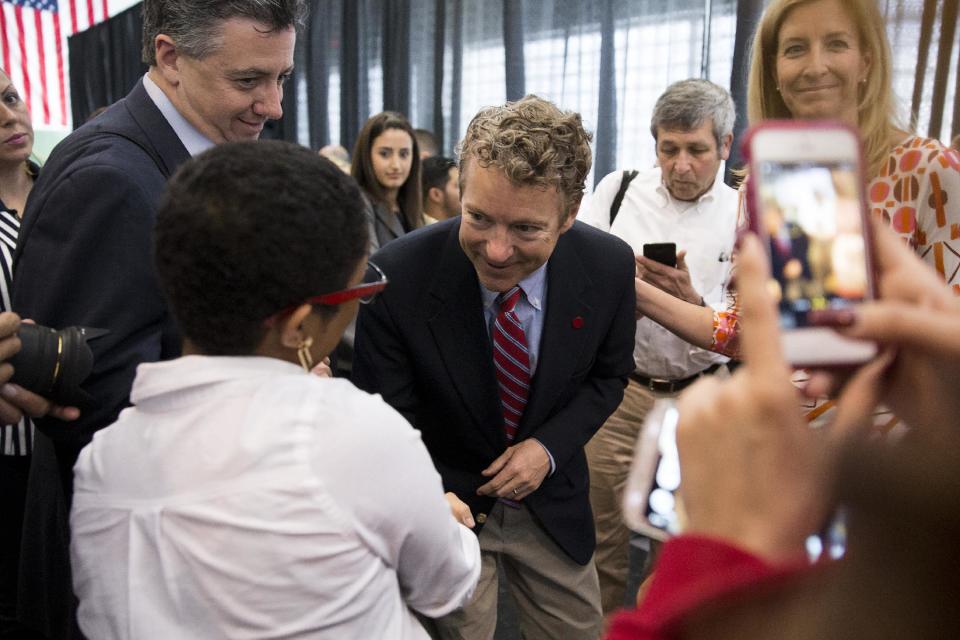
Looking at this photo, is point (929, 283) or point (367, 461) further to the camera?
point (367, 461)

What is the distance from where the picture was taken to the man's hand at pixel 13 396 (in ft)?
3.62

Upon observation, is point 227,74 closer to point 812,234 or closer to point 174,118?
point 174,118

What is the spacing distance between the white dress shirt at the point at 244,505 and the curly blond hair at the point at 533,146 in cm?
73

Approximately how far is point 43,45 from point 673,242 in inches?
294

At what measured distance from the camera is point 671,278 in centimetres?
200

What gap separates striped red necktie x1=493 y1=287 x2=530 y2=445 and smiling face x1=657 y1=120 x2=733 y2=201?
1.24 metres

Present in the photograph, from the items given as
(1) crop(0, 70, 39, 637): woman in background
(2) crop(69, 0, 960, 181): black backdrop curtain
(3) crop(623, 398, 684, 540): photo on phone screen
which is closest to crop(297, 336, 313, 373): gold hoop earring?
(3) crop(623, 398, 684, 540): photo on phone screen

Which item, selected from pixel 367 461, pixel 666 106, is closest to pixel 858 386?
pixel 367 461

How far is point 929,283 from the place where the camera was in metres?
0.55

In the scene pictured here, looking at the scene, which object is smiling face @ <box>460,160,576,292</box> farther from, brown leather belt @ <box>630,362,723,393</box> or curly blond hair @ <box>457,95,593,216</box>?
brown leather belt @ <box>630,362,723,393</box>

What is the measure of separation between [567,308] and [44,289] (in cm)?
105

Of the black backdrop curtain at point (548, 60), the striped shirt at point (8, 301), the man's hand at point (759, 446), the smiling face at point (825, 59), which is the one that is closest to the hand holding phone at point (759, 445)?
the man's hand at point (759, 446)

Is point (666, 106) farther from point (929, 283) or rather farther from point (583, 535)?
point (929, 283)

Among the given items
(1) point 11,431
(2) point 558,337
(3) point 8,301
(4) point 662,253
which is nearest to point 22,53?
(3) point 8,301
